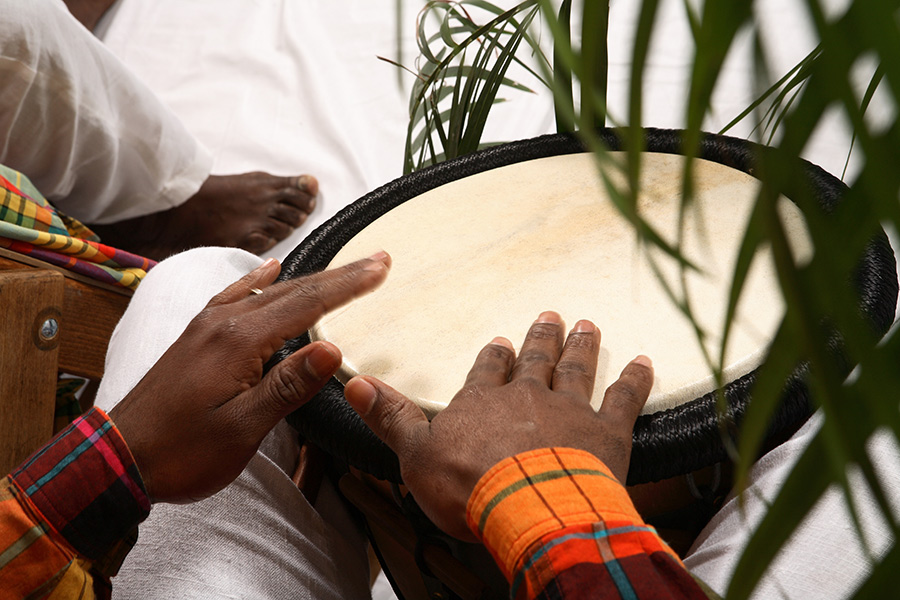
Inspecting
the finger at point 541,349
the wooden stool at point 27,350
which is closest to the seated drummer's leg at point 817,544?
the finger at point 541,349

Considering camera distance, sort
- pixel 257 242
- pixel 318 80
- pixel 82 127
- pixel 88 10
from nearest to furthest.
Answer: pixel 82 127 → pixel 257 242 → pixel 318 80 → pixel 88 10

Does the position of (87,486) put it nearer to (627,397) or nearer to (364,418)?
(364,418)

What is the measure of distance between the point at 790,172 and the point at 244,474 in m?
0.61

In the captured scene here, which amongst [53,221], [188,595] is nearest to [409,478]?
[188,595]

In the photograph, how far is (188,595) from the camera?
1.90 feet

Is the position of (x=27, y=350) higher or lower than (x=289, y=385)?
lower

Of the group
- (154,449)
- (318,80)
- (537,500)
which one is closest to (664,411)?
(537,500)

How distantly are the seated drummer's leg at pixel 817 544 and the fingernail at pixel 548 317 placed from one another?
181mm

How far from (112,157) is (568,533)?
3.83 ft

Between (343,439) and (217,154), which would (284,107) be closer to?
(217,154)

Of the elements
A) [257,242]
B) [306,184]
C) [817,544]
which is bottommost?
[257,242]

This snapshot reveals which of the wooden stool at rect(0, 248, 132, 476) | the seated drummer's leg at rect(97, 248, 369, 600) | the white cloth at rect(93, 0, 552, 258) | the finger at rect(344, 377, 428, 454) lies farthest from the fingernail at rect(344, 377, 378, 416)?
the white cloth at rect(93, 0, 552, 258)

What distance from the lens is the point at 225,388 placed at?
1.83 feet

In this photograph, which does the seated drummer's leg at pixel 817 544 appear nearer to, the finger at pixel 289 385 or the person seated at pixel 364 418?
the person seated at pixel 364 418
